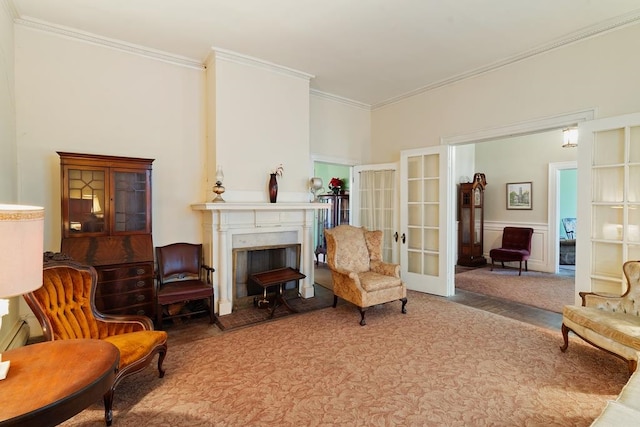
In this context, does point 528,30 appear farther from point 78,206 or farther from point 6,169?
point 6,169

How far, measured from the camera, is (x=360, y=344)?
3092 mm

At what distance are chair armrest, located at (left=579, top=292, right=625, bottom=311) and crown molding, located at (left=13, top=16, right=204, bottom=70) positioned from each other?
Result: 17.1ft

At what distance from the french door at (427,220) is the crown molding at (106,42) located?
3542 millimetres

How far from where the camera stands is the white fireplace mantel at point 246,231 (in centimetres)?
385

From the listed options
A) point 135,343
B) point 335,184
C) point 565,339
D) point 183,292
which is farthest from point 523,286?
point 135,343

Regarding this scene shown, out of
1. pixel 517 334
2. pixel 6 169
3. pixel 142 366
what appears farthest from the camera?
pixel 517 334

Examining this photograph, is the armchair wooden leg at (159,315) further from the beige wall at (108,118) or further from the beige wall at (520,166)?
the beige wall at (520,166)

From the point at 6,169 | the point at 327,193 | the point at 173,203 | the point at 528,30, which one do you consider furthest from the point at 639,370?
the point at 327,193

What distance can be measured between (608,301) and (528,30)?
9.51 feet

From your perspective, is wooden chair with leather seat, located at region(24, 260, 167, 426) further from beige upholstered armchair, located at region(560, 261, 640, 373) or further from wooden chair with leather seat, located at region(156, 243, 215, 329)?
beige upholstered armchair, located at region(560, 261, 640, 373)

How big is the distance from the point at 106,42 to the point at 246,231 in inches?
108

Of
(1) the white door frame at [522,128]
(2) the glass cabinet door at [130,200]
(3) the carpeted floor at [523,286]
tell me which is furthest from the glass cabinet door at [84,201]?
(3) the carpeted floor at [523,286]

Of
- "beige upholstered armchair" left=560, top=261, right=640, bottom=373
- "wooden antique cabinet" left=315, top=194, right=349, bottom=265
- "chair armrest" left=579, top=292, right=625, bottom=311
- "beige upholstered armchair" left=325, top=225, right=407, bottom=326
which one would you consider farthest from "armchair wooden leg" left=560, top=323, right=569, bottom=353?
"wooden antique cabinet" left=315, top=194, right=349, bottom=265

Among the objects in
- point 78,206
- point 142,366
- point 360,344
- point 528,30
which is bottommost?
point 360,344
